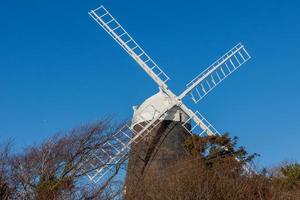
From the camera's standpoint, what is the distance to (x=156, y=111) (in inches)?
949

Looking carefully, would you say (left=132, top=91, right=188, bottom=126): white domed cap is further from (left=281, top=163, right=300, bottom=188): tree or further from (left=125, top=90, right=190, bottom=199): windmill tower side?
(left=281, top=163, right=300, bottom=188): tree

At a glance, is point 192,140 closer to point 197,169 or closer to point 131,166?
point 131,166

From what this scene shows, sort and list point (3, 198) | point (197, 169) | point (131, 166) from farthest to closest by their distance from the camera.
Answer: point (131, 166)
point (197, 169)
point (3, 198)

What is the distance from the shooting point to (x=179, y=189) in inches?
569

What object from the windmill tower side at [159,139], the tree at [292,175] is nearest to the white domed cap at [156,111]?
the windmill tower side at [159,139]

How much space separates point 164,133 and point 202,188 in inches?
350

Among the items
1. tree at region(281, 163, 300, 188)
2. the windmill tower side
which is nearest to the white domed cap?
the windmill tower side

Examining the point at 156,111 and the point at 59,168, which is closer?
the point at 59,168

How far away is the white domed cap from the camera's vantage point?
24.2 metres

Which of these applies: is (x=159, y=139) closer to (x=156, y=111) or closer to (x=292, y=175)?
(x=156, y=111)

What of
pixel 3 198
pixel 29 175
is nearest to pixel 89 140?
pixel 29 175

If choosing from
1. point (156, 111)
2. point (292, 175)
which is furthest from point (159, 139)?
point (292, 175)

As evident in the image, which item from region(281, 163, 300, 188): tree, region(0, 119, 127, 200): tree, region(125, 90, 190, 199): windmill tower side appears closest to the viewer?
region(0, 119, 127, 200): tree

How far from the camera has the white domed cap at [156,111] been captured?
24172mm
